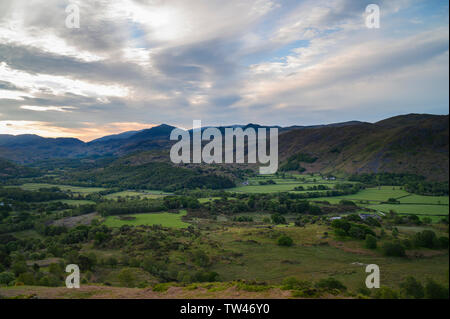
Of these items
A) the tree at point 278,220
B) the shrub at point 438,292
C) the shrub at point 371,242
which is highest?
the shrub at point 438,292

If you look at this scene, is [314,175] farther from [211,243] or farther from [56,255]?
[56,255]

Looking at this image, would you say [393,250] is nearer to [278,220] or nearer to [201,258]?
[201,258]

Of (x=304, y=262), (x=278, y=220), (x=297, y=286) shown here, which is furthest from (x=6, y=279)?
(x=278, y=220)

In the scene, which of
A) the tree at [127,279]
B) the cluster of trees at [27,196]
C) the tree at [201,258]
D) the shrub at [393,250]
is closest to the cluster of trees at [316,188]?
the shrub at [393,250]

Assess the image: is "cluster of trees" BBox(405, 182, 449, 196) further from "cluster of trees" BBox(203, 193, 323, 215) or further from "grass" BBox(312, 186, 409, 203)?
"cluster of trees" BBox(203, 193, 323, 215)

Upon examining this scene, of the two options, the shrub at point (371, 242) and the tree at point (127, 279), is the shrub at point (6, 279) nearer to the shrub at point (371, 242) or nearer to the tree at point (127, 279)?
the tree at point (127, 279)

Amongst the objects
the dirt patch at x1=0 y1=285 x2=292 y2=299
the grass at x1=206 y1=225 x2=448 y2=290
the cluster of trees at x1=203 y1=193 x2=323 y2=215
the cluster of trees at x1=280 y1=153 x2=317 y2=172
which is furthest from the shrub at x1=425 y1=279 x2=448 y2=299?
the cluster of trees at x1=280 y1=153 x2=317 y2=172
